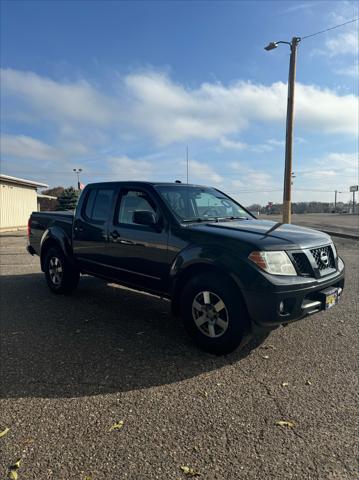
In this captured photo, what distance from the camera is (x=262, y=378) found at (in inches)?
129

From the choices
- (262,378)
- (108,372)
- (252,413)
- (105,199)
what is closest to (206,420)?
(252,413)

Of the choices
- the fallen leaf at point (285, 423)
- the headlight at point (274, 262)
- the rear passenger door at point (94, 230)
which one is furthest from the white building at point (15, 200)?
the fallen leaf at point (285, 423)

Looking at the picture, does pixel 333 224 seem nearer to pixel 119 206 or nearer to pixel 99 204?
pixel 99 204

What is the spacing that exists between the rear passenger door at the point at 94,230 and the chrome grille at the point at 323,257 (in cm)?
277

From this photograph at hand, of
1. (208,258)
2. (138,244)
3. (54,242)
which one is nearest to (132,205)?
(138,244)

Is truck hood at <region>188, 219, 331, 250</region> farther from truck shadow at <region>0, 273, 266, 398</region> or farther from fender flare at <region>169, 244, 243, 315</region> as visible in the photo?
truck shadow at <region>0, 273, 266, 398</region>

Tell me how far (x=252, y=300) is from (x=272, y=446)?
126 centimetres

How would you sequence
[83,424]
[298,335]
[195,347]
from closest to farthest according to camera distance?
[83,424] → [195,347] → [298,335]

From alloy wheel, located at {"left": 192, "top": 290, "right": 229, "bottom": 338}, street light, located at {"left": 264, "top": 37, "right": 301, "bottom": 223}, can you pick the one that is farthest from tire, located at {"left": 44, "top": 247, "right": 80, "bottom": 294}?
street light, located at {"left": 264, "top": 37, "right": 301, "bottom": 223}

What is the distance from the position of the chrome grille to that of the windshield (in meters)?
1.31

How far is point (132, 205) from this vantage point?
4.79 m

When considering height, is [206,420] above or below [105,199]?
below

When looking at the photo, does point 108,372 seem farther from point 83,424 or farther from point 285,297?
point 285,297

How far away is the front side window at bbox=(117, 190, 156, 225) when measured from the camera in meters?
4.55
